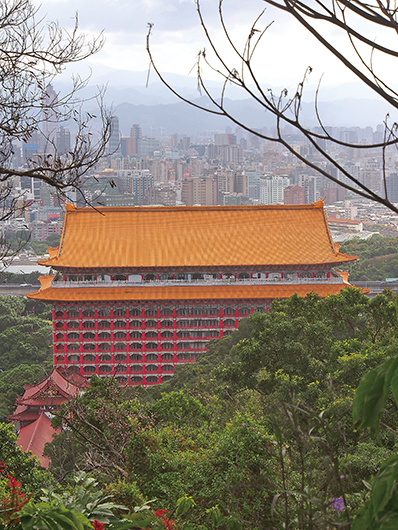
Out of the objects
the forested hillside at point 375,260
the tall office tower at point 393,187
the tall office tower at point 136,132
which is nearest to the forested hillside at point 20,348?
the forested hillside at point 375,260

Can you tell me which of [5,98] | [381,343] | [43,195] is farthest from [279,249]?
[43,195]

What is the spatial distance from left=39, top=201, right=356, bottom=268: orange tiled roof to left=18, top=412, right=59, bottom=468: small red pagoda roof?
5506 mm

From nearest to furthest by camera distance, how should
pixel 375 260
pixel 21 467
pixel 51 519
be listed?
pixel 51 519 → pixel 21 467 → pixel 375 260

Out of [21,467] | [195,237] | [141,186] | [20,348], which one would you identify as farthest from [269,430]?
[141,186]

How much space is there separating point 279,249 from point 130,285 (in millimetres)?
5091

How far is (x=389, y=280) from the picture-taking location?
128ft

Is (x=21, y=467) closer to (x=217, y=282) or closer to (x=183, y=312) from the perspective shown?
(x=183, y=312)

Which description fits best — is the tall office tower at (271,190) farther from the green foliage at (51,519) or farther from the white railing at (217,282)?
the green foliage at (51,519)

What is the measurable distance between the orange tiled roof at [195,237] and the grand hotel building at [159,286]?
4cm

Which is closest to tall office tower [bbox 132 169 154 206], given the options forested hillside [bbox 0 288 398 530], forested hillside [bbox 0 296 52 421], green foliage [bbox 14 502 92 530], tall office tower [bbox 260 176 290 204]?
tall office tower [bbox 260 176 290 204]

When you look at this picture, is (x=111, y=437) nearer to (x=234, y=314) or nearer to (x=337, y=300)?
(x=337, y=300)

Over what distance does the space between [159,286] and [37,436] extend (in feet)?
21.3

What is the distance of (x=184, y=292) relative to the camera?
1905cm

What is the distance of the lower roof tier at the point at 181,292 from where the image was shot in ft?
60.9
